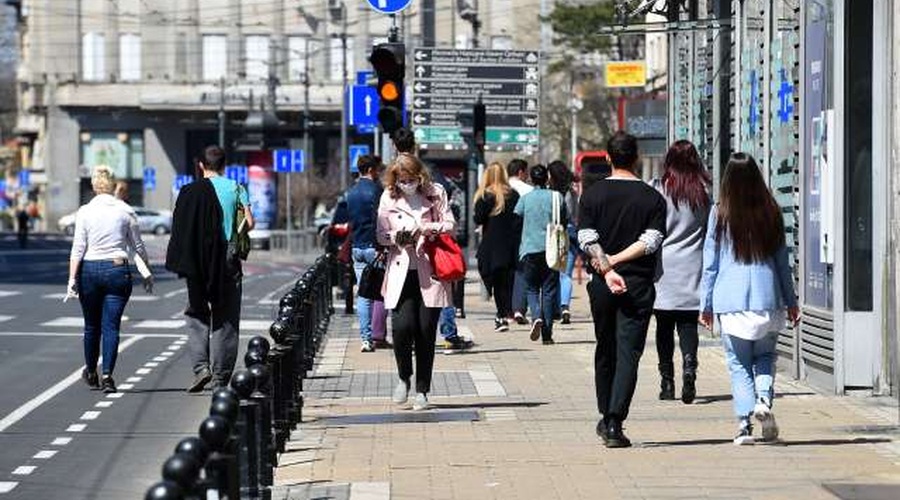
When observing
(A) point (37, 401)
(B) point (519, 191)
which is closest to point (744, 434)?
(A) point (37, 401)

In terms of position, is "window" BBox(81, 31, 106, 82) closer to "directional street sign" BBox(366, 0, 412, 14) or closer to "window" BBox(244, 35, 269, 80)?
"window" BBox(244, 35, 269, 80)

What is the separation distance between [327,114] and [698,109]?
64.1 meters

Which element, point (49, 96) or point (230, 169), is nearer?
point (230, 169)

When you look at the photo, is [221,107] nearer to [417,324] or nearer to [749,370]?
[417,324]

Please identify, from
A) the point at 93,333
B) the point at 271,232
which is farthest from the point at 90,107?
the point at 93,333

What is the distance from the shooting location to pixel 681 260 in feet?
51.2

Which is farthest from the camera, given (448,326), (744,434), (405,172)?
(448,326)

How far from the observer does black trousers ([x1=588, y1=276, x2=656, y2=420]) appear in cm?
1238

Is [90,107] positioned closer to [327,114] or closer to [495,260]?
[327,114]

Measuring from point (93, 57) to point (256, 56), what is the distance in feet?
22.8

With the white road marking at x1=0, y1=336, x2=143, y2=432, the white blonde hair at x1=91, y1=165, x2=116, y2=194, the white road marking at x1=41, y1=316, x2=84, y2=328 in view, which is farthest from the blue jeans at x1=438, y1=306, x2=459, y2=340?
the white road marking at x1=41, y1=316, x2=84, y2=328

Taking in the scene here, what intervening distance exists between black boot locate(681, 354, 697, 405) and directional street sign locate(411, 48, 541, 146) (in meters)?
28.8

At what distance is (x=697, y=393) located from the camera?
16.1 m

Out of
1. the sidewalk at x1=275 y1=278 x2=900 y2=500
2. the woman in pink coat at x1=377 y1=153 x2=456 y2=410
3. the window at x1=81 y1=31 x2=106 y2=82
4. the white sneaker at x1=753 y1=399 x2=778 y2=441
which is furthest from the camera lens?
the window at x1=81 y1=31 x2=106 y2=82
